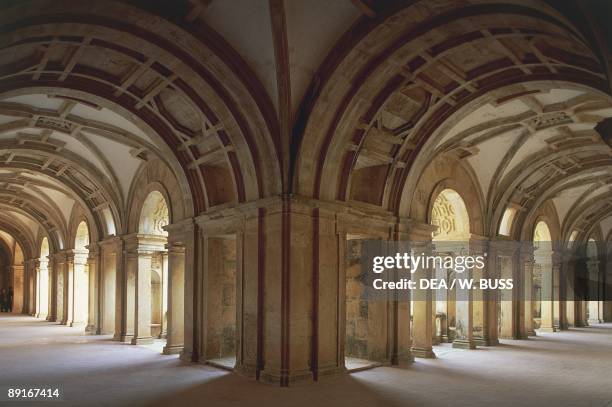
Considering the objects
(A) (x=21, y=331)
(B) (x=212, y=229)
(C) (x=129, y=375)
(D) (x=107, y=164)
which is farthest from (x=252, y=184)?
(A) (x=21, y=331)

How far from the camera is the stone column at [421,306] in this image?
14906 mm

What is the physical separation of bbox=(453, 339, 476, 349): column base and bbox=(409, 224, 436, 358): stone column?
267 cm

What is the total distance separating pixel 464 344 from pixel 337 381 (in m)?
7.45

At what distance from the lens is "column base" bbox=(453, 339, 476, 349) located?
17.2 m

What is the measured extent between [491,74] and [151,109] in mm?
7670

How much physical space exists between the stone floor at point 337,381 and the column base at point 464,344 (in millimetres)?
546

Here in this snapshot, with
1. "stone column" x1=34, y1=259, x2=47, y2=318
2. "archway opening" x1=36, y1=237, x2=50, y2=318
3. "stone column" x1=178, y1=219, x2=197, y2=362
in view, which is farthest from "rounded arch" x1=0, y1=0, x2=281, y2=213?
"stone column" x1=34, y1=259, x2=47, y2=318

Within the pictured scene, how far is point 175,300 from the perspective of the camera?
15.5 meters

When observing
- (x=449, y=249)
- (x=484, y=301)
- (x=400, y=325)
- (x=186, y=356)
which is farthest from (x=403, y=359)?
(x=484, y=301)

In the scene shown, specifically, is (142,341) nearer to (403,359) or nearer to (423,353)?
(403,359)

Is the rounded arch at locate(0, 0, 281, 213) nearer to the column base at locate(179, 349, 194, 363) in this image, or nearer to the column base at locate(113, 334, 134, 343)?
the column base at locate(179, 349, 194, 363)

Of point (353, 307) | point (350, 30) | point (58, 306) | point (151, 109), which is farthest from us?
point (58, 306)

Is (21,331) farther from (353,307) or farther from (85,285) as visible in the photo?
(353,307)

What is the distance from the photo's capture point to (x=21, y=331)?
75.5 ft
